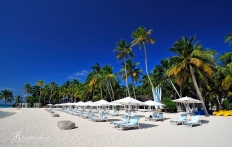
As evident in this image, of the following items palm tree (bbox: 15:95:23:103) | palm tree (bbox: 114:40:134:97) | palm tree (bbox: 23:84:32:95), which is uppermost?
palm tree (bbox: 114:40:134:97)

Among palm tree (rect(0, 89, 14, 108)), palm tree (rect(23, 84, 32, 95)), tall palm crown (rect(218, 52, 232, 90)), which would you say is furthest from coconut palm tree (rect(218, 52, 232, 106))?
palm tree (rect(0, 89, 14, 108))

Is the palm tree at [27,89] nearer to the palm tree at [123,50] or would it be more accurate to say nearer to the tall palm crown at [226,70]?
the palm tree at [123,50]

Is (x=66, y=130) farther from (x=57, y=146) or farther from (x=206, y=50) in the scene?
(x=206, y=50)

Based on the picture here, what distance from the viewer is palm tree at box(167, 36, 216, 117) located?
59.9 feet

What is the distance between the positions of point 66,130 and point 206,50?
59.3 feet

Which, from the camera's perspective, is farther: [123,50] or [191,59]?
[123,50]

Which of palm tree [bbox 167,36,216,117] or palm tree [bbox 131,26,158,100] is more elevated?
palm tree [bbox 131,26,158,100]

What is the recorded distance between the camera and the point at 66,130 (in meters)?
9.60

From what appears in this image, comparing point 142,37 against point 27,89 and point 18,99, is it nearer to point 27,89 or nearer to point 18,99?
point 27,89

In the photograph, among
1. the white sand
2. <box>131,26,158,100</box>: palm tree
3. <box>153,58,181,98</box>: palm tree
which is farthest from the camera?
<box>153,58,181,98</box>: palm tree

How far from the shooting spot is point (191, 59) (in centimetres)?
1844

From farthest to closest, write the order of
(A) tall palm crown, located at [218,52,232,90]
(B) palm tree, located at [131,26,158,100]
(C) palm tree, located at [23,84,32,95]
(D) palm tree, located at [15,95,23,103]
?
(D) palm tree, located at [15,95,23,103]
(C) palm tree, located at [23,84,32,95]
(B) palm tree, located at [131,26,158,100]
(A) tall palm crown, located at [218,52,232,90]

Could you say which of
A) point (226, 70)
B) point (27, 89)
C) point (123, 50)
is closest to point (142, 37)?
point (123, 50)

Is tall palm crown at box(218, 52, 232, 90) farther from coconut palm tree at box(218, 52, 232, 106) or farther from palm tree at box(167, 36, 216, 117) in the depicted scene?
palm tree at box(167, 36, 216, 117)
